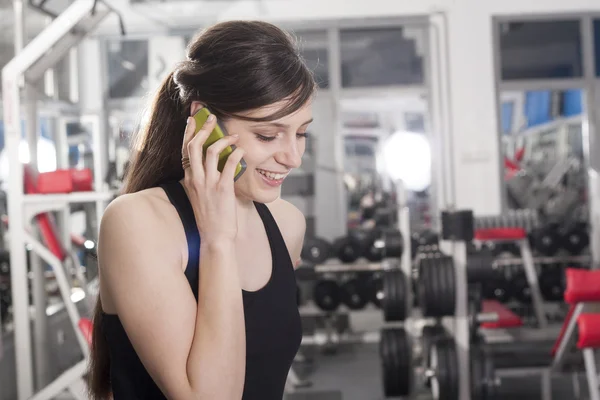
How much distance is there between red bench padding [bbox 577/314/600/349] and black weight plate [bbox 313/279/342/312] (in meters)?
2.95

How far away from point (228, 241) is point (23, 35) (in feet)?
13.8

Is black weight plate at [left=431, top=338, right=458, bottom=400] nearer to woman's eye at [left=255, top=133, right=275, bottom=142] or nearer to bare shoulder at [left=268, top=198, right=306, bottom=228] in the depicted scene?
bare shoulder at [left=268, top=198, right=306, bottom=228]

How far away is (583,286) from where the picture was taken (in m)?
3.45

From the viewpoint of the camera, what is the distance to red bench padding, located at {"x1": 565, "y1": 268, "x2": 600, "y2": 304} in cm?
344

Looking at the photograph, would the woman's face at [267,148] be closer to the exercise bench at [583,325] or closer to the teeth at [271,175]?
the teeth at [271,175]

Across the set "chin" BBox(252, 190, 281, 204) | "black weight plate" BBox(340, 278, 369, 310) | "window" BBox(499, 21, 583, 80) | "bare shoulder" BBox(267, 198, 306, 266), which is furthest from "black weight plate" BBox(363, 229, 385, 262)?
"chin" BBox(252, 190, 281, 204)

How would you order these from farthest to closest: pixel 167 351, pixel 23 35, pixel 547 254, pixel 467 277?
1. pixel 547 254
2. pixel 23 35
3. pixel 467 277
4. pixel 167 351

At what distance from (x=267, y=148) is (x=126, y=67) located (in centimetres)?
679

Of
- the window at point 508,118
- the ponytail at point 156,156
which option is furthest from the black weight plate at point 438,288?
the window at point 508,118

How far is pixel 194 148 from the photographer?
2.83ft

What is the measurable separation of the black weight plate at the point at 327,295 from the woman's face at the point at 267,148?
515 cm

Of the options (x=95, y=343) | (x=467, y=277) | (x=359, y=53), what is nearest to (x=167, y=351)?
(x=95, y=343)

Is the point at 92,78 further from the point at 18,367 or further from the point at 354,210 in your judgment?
the point at 18,367

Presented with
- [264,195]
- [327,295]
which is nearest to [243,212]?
[264,195]
